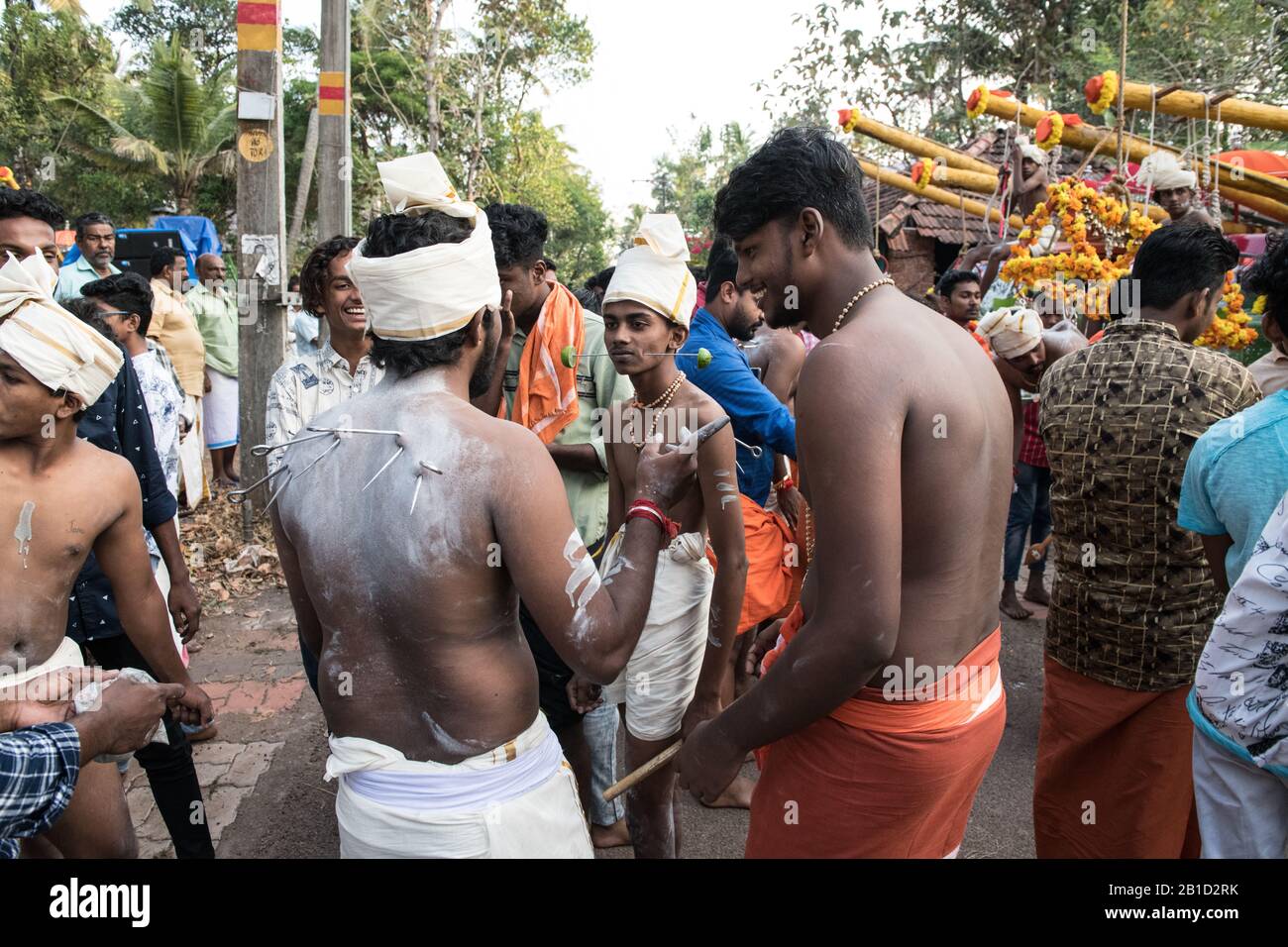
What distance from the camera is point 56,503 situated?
7.36 feet

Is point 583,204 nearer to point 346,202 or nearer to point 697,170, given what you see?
point 697,170

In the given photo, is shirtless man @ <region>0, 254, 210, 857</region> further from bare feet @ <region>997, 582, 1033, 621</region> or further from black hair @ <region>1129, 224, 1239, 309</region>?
bare feet @ <region>997, 582, 1033, 621</region>

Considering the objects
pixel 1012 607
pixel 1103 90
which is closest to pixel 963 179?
pixel 1103 90

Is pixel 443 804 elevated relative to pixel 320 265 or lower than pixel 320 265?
lower

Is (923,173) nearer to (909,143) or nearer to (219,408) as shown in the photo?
(909,143)

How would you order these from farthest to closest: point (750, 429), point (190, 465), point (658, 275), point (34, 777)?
point (190, 465) → point (750, 429) → point (658, 275) → point (34, 777)

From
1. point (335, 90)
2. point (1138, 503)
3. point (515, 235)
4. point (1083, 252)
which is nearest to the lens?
→ point (1138, 503)

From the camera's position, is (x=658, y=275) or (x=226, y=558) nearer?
(x=658, y=275)

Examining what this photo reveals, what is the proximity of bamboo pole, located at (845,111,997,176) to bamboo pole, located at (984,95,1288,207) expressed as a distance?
1287 mm

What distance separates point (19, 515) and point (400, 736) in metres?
1.21

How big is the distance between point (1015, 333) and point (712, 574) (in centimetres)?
196

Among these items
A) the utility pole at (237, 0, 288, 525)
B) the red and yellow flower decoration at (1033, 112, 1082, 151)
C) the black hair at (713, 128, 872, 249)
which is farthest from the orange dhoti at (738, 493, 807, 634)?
the red and yellow flower decoration at (1033, 112, 1082, 151)

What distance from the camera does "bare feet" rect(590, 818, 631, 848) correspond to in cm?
330

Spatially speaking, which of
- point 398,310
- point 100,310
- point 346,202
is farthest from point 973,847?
point 346,202
